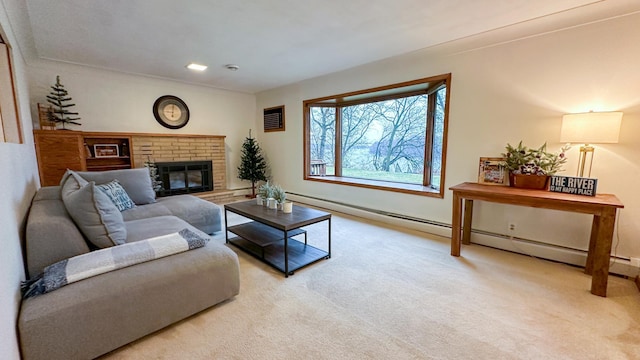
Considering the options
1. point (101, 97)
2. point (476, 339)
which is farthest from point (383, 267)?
point (101, 97)

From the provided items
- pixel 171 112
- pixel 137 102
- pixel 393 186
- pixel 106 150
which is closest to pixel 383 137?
pixel 393 186

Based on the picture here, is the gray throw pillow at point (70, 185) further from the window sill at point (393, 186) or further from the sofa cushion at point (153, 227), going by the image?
the window sill at point (393, 186)

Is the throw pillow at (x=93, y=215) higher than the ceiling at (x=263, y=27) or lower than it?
lower

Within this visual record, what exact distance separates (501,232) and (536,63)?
1.81m

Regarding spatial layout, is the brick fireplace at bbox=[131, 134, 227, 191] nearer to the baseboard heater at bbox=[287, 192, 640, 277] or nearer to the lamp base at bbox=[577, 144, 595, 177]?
Answer: the baseboard heater at bbox=[287, 192, 640, 277]

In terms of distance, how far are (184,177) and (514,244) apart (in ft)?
17.2

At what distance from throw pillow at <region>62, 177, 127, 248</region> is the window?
320 centimetres

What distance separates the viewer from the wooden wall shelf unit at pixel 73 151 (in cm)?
339

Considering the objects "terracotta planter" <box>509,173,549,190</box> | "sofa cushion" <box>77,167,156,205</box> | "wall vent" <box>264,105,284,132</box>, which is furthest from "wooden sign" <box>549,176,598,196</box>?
"sofa cushion" <box>77,167,156,205</box>

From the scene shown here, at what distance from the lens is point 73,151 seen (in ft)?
11.8

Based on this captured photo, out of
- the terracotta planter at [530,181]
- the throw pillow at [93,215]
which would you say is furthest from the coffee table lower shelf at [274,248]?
the terracotta planter at [530,181]

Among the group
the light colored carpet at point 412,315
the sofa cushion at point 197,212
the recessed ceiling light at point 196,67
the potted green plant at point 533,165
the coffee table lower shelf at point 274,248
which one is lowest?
the light colored carpet at point 412,315

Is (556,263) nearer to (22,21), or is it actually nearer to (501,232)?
(501,232)

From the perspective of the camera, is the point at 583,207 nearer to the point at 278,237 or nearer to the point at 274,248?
the point at 278,237
